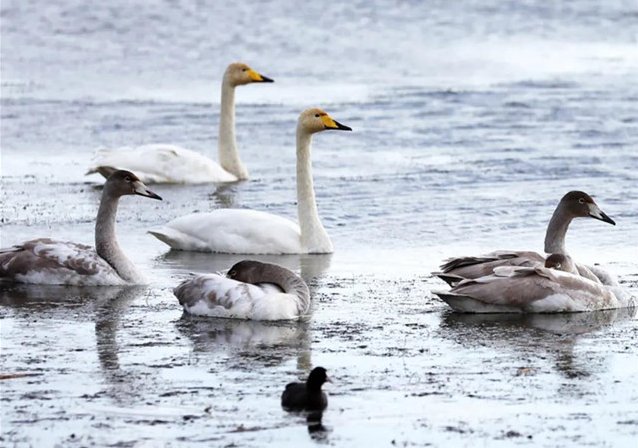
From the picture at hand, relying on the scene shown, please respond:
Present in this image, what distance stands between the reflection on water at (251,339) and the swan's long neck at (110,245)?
4.80 ft

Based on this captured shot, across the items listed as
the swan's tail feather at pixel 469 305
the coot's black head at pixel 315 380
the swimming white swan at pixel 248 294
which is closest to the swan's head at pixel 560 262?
the swan's tail feather at pixel 469 305

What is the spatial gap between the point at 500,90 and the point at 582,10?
14.3 m

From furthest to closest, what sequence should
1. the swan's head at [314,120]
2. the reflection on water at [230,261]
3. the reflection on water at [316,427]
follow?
the swan's head at [314,120]
the reflection on water at [230,261]
the reflection on water at [316,427]

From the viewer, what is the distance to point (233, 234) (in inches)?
593

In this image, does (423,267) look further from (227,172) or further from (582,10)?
(582,10)

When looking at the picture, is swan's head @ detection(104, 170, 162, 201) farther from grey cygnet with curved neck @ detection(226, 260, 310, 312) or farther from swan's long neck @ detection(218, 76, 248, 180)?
swan's long neck @ detection(218, 76, 248, 180)

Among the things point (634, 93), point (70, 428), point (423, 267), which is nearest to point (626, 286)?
point (423, 267)

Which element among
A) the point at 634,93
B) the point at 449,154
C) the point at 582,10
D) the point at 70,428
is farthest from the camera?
the point at 582,10

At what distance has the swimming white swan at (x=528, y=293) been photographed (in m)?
12.0

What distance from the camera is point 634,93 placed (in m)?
26.7

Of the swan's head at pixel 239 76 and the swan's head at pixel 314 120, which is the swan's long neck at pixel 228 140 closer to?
the swan's head at pixel 239 76

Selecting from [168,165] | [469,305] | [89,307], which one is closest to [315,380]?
[469,305]

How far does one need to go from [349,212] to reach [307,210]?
1.99m

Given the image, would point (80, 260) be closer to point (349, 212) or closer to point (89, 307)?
point (89, 307)
